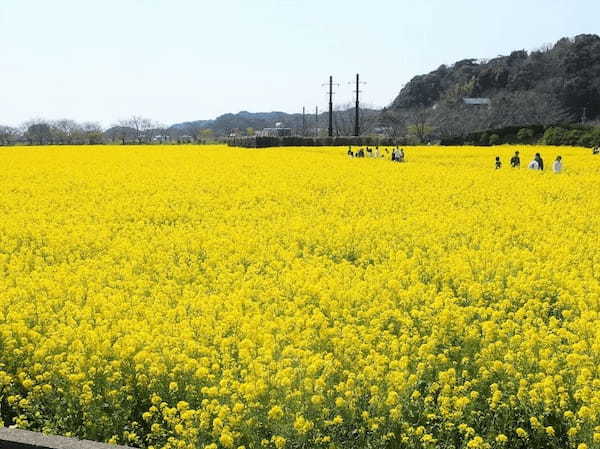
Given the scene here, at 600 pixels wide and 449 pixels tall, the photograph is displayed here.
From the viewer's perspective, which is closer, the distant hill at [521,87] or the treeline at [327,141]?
the treeline at [327,141]

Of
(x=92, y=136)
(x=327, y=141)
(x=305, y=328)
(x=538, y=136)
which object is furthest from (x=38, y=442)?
(x=92, y=136)

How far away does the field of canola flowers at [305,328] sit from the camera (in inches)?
222

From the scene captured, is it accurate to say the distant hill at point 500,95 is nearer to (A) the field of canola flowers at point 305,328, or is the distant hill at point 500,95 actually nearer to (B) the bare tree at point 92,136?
(B) the bare tree at point 92,136

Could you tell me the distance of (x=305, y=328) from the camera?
773cm

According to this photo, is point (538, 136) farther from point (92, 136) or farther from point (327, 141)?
point (92, 136)

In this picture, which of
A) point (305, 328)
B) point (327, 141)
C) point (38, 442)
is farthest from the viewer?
point (327, 141)

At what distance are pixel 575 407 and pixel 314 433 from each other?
228cm

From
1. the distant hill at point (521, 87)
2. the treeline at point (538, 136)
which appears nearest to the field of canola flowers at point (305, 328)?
the treeline at point (538, 136)

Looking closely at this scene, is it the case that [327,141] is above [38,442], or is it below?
below

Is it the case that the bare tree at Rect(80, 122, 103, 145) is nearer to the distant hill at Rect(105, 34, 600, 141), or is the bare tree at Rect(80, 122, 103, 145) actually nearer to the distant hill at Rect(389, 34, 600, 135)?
the distant hill at Rect(105, 34, 600, 141)

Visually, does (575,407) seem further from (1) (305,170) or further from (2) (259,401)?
(1) (305,170)

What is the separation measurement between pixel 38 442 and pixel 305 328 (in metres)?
3.50

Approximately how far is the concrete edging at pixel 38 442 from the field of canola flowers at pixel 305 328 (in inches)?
28.9

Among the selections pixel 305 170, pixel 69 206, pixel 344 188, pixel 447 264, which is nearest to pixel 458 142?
pixel 305 170
